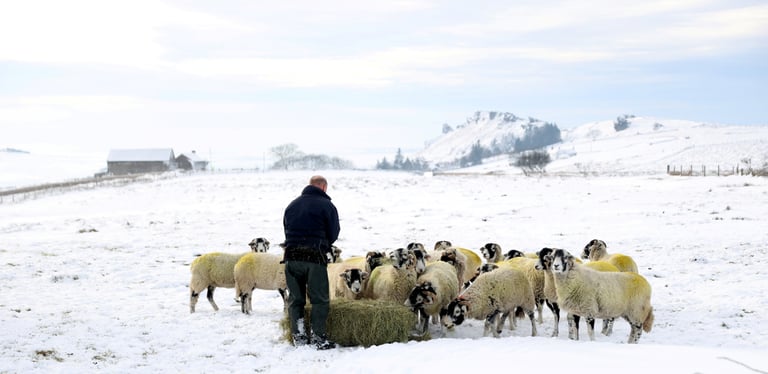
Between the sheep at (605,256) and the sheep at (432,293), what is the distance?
3759 mm

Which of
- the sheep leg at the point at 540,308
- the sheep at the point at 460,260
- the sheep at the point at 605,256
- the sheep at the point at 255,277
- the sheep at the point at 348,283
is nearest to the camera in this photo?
the sheep at the point at 348,283

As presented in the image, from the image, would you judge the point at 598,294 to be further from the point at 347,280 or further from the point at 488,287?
the point at 347,280

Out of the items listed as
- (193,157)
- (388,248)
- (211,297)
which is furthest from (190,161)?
(211,297)

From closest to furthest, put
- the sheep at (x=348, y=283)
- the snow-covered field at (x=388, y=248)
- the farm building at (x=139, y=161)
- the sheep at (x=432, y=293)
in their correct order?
1. the snow-covered field at (x=388, y=248)
2. the sheep at (x=432, y=293)
3. the sheep at (x=348, y=283)
4. the farm building at (x=139, y=161)

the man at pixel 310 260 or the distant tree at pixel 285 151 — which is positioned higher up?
the distant tree at pixel 285 151

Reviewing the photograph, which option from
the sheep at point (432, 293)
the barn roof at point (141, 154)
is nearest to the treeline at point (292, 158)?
the barn roof at point (141, 154)

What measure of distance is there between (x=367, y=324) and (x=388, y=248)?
11859mm

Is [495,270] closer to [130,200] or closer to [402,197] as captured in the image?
[402,197]

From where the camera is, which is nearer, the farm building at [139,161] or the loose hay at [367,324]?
the loose hay at [367,324]

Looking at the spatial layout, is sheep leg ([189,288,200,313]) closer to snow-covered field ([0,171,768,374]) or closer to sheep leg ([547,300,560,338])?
snow-covered field ([0,171,768,374])

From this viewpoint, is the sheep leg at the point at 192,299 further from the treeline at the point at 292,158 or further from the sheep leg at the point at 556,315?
the treeline at the point at 292,158

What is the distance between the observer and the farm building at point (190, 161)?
13512 centimetres

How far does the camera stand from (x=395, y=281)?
11.2 metres

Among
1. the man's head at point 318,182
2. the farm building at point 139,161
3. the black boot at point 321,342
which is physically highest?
the farm building at point 139,161
